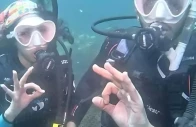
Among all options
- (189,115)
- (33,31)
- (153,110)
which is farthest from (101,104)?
(33,31)

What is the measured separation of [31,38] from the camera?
142 inches

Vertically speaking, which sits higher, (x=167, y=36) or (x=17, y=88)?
(x=167, y=36)

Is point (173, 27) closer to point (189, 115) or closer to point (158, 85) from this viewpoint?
point (158, 85)

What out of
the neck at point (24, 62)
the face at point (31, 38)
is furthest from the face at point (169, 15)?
the neck at point (24, 62)

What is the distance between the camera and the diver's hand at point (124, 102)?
222 cm

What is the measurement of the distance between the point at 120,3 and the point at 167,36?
59.6 meters

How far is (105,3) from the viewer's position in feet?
185

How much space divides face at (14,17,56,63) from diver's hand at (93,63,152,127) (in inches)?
56.0

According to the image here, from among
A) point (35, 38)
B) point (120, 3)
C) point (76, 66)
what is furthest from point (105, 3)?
point (35, 38)

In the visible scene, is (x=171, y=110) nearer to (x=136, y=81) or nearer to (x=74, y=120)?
(x=136, y=81)

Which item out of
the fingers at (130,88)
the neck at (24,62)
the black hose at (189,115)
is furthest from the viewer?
the neck at (24,62)

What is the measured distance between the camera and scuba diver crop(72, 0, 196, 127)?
263 cm

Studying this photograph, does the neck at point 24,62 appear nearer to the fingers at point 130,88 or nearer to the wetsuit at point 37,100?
the wetsuit at point 37,100

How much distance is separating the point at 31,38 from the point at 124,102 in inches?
67.1
